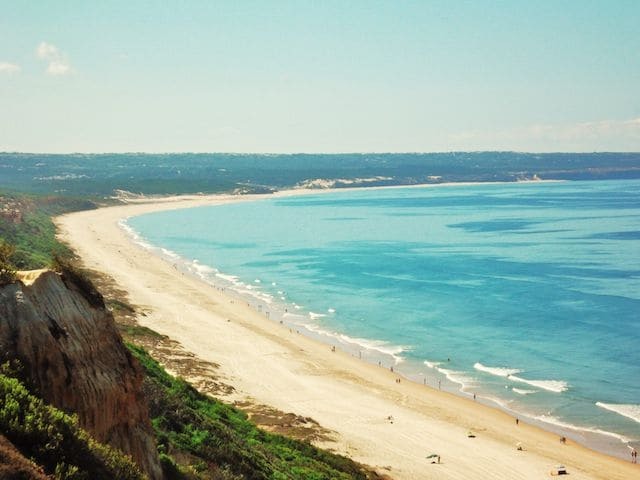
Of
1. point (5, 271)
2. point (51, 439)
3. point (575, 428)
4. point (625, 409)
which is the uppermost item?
point (5, 271)

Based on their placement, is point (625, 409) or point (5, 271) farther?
point (625, 409)

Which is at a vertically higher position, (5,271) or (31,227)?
(5,271)

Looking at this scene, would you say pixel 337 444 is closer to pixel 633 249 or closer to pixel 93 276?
pixel 93 276

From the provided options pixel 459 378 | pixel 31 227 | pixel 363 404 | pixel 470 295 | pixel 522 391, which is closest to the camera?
pixel 363 404

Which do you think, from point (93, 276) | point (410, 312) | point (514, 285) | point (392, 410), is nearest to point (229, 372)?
point (392, 410)

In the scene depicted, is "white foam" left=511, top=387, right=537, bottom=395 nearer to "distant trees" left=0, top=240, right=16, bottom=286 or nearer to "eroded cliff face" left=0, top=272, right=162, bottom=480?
"eroded cliff face" left=0, top=272, right=162, bottom=480

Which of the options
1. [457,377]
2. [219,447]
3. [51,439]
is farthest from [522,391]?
[51,439]

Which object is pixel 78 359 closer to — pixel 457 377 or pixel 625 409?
pixel 625 409
